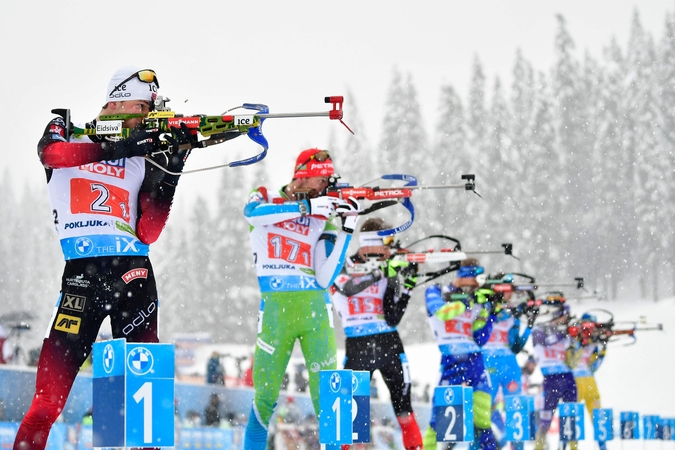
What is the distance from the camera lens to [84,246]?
228 inches

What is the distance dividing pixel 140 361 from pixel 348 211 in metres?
3.59

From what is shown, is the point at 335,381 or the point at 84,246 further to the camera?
the point at 335,381

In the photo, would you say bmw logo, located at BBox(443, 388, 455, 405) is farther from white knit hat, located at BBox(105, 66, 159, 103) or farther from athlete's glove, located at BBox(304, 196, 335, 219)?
white knit hat, located at BBox(105, 66, 159, 103)

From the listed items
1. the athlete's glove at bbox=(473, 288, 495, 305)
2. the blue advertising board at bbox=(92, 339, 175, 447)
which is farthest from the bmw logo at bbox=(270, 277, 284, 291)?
the athlete's glove at bbox=(473, 288, 495, 305)

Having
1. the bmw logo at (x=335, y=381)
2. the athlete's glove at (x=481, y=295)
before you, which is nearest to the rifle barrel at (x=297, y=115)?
the bmw logo at (x=335, y=381)

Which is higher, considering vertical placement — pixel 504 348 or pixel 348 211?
pixel 348 211

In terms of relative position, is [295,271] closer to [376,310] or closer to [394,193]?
[394,193]

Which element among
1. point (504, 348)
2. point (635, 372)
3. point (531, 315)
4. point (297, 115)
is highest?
point (297, 115)

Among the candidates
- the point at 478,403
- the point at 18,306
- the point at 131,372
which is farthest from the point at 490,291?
the point at 18,306

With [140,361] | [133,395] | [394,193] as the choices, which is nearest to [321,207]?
[394,193]

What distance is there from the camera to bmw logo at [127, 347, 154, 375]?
4621 millimetres

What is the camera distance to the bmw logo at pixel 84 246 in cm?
579

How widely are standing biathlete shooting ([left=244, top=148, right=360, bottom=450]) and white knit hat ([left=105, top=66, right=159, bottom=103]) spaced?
83.3 inches

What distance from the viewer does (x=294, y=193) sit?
8.30m
